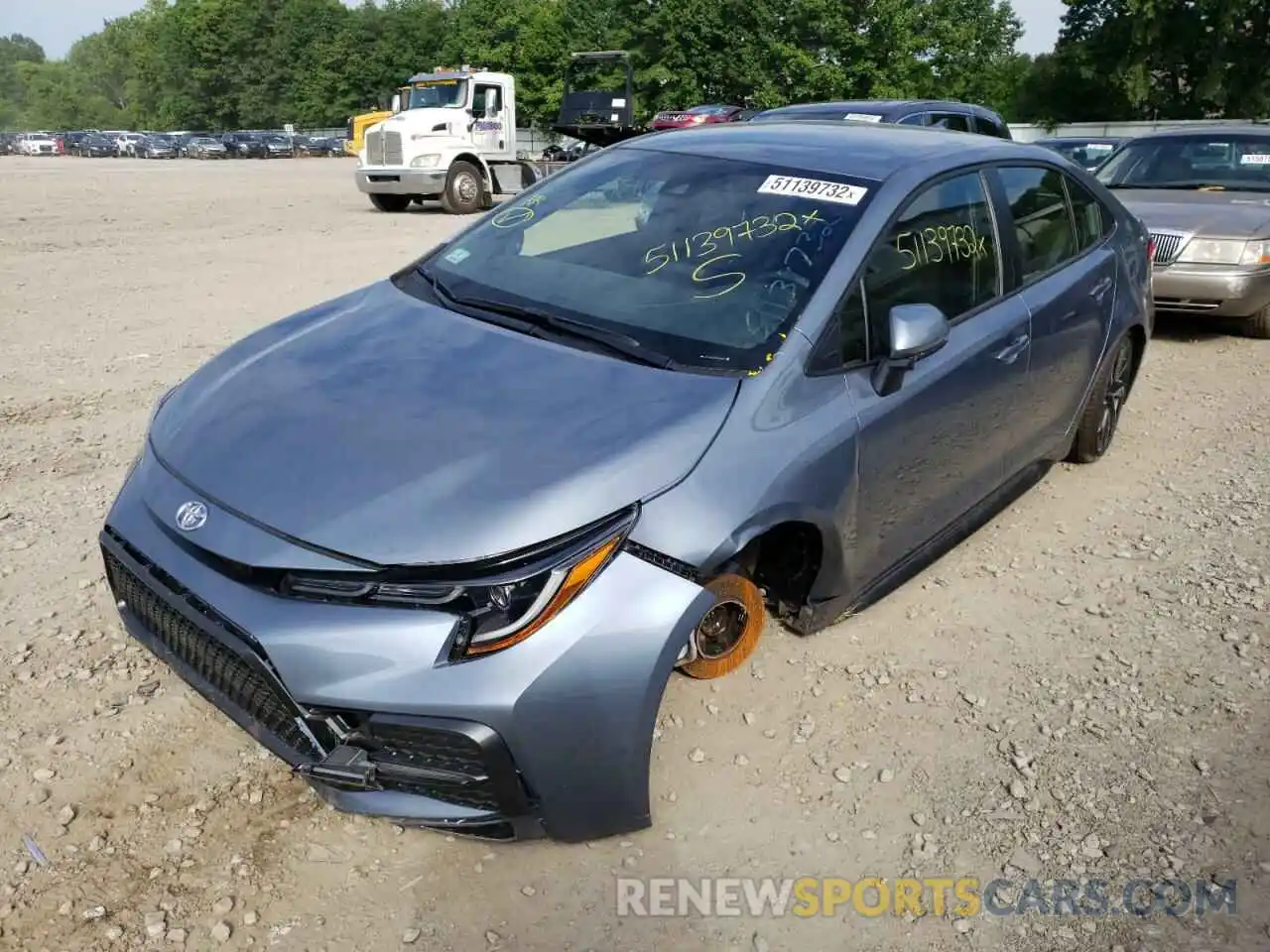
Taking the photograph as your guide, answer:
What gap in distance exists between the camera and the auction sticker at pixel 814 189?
3.24m

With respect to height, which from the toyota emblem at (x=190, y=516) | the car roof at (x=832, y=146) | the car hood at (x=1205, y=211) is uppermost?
the car roof at (x=832, y=146)

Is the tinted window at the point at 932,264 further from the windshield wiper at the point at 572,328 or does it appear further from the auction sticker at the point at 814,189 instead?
the windshield wiper at the point at 572,328

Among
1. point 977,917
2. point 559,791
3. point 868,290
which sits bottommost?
point 977,917

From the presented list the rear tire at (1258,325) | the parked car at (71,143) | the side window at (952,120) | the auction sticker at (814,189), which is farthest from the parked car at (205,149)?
the auction sticker at (814,189)

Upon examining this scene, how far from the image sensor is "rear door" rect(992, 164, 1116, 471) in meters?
3.89

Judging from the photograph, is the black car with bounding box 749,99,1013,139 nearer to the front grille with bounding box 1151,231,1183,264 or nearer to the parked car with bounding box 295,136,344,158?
the front grille with bounding box 1151,231,1183,264

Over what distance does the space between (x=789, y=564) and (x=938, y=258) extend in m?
1.20

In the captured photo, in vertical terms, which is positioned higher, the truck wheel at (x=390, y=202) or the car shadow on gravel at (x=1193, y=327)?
the truck wheel at (x=390, y=202)

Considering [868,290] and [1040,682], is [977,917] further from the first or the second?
[868,290]

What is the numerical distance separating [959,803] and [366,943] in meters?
1.60

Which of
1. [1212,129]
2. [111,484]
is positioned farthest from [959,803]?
[1212,129]

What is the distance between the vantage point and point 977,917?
7.93 feet

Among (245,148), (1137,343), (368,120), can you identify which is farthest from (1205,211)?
(245,148)

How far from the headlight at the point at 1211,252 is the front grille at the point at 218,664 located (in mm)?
7342
